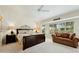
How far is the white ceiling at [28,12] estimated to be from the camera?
2889mm

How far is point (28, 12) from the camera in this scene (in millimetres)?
2996

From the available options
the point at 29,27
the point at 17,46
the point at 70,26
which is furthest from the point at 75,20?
the point at 17,46

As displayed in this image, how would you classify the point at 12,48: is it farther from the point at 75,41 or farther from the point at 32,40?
the point at 75,41

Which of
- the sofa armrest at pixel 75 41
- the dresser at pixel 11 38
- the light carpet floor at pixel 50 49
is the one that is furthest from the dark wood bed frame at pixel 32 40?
the sofa armrest at pixel 75 41

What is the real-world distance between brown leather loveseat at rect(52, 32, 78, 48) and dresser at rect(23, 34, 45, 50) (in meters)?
0.42

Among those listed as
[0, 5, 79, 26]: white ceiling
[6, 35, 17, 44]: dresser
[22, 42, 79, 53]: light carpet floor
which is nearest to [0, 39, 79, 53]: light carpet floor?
[22, 42, 79, 53]: light carpet floor

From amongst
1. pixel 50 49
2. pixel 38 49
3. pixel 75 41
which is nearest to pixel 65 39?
pixel 75 41

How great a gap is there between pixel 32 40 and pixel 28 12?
3.17 feet

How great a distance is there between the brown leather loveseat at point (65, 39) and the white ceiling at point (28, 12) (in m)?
0.70
